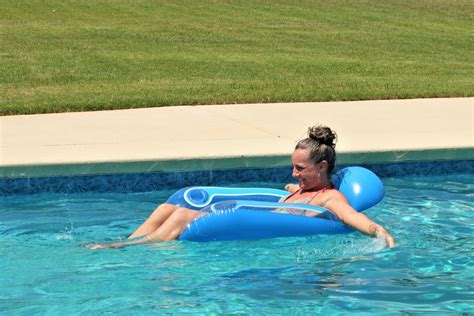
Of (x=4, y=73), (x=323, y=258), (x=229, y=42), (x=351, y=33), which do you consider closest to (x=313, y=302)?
(x=323, y=258)

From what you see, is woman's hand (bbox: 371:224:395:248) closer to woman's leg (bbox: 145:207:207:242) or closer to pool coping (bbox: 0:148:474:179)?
woman's leg (bbox: 145:207:207:242)

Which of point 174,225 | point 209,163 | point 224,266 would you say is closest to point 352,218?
point 224,266

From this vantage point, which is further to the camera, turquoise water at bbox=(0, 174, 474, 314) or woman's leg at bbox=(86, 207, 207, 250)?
woman's leg at bbox=(86, 207, 207, 250)

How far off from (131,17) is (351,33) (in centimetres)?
379

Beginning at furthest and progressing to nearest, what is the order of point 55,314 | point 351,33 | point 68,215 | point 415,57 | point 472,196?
point 351,33
point 415,57
point 472,196
point 68,215
point 55,314

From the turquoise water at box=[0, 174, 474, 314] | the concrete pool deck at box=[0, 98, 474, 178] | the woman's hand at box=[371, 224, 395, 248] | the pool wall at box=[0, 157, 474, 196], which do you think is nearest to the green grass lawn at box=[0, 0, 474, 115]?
the concrete pool deck at box=[0, 98, 474, 178]

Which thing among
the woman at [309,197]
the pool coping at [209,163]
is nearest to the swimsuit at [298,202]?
the woman at [309,197]

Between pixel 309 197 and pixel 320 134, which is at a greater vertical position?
pixel 320 134

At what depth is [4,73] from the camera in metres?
11.5

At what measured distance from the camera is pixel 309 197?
6172 millimetres

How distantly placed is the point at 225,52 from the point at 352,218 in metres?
8.12

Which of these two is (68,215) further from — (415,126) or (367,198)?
(415,126)

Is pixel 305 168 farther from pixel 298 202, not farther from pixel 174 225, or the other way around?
pixel 174 225

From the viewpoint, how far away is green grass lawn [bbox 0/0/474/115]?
10.3 metres
